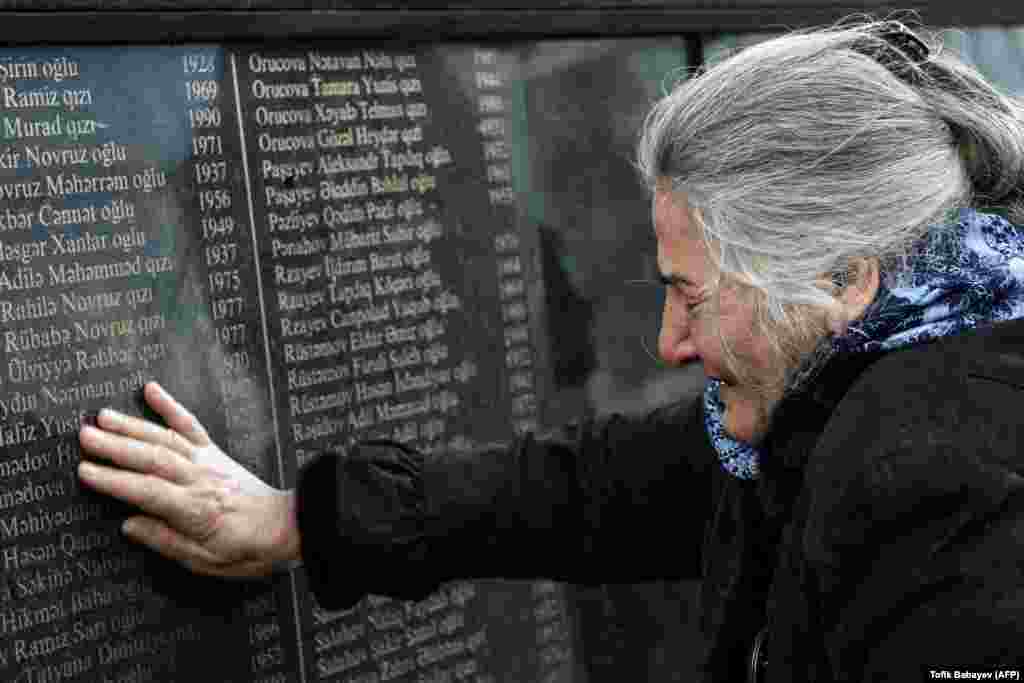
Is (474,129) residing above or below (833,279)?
above

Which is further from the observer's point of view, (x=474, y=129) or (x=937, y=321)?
(x=474, y=129)

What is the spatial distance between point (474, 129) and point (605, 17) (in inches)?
18.9

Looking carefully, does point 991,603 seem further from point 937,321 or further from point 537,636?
point 537,636

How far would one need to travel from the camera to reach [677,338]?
95.9 inches

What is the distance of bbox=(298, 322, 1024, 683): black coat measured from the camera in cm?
198

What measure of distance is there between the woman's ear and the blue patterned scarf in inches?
0.6

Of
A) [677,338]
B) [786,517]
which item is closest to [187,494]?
[677,338]

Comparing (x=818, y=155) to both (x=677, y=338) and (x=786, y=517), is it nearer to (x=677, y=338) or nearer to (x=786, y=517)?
(x=677, y=338)

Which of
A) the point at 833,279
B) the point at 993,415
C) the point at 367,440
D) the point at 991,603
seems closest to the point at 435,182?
the point at 367,440

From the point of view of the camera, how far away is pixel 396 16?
2.88 m

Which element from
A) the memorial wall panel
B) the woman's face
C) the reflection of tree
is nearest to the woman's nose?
the woman's face

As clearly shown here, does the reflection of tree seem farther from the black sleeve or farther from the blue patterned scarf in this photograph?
the blue patterned scarf

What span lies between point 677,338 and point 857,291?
1.02 ft

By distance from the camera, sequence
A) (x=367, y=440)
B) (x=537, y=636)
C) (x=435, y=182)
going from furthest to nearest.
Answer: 1. (x=537, y=636)
2. (x=435, y=182)
3. (x=367, y=440)
